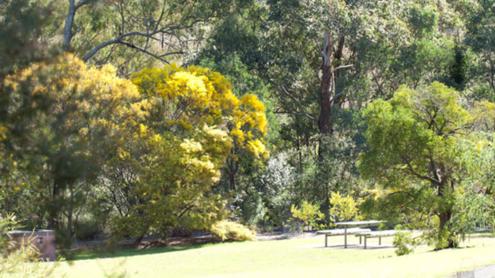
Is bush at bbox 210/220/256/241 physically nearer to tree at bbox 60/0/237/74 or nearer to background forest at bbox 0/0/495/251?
background forest at bbox 0/0/495/251

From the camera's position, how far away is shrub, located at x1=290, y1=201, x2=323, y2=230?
3053 cm

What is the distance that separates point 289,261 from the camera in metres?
20.4

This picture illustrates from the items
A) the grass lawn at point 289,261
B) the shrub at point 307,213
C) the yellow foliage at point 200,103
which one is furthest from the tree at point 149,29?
the grass lawn at point 289,261

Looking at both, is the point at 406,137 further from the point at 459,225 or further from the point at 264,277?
the point at 264,277

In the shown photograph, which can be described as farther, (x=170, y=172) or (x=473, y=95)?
(x=473, y=95)

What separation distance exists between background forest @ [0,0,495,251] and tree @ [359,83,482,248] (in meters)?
0.04

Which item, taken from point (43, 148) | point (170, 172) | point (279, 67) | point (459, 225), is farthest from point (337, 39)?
point (43, 148)

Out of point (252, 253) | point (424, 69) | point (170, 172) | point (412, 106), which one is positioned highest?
point (424, 69)

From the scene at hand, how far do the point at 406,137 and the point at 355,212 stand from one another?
1171 cm

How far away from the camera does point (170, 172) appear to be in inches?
1053

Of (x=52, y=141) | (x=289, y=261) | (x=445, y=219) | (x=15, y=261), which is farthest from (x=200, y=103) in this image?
(x=52, y=141)

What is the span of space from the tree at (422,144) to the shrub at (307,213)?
9.89 m

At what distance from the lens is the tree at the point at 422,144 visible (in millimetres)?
19797

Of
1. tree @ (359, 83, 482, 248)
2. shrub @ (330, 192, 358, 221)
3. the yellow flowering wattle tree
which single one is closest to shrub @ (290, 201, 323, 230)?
shrub @ (330, 192, 358, 221)
